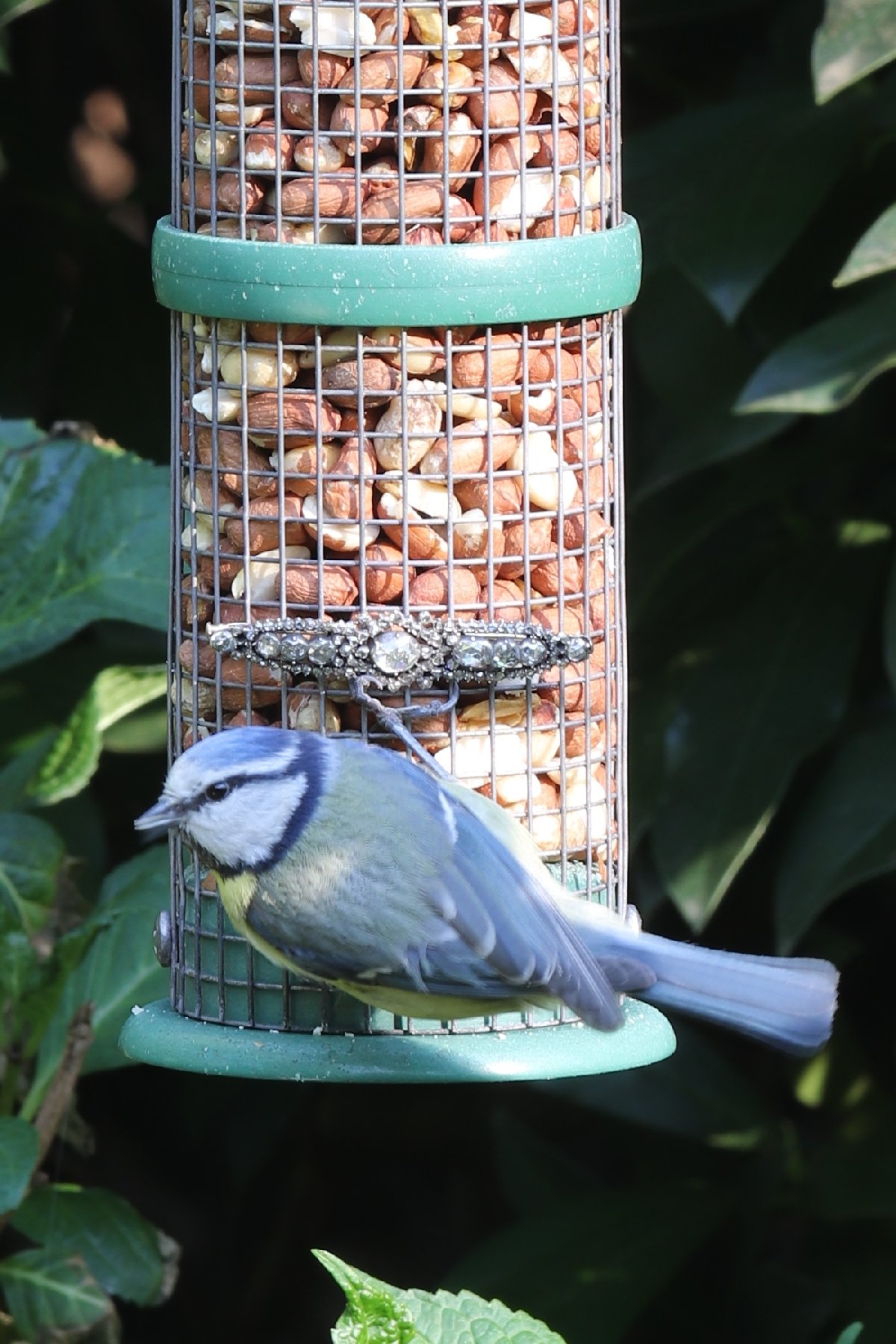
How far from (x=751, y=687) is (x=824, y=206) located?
0.92 m

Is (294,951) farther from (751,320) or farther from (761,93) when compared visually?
(761,93)

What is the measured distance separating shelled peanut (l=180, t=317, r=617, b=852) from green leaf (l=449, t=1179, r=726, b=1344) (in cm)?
162

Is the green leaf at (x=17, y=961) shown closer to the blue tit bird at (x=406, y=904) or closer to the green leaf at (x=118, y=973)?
the green leaf at (x=118, y=973)

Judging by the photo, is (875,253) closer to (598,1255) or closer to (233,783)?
(233,783)

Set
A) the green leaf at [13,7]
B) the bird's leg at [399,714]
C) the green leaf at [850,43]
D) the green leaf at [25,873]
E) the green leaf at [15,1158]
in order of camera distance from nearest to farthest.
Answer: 1. the bird's leg at [399,714]
2. the green leaf at [15,1158]
3. the green leaf at [850,43]
4. the green leaf at [25,873]
5. the green leaf at [13,7]

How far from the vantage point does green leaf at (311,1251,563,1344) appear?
5.97 ft

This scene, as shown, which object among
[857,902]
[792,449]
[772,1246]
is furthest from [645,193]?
[772,1246]

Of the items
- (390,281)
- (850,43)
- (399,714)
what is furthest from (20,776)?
(850,43)

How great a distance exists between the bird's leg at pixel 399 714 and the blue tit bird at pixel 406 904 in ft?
0.24

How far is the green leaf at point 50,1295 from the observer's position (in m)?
2.88

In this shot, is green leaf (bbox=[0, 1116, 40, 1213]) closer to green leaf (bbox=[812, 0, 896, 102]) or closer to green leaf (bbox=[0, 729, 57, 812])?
green leaf (bbox=[0, 729, 57, 812])

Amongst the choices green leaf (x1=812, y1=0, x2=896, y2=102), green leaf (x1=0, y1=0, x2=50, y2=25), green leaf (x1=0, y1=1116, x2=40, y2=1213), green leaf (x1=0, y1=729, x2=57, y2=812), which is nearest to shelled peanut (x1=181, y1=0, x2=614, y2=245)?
green leaf (x1=812, y1=0, x2=896, y2=102)

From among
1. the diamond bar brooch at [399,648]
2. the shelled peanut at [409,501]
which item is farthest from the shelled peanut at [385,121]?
the diamond bar brooch at [399,648]

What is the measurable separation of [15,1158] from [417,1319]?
0.87 m
